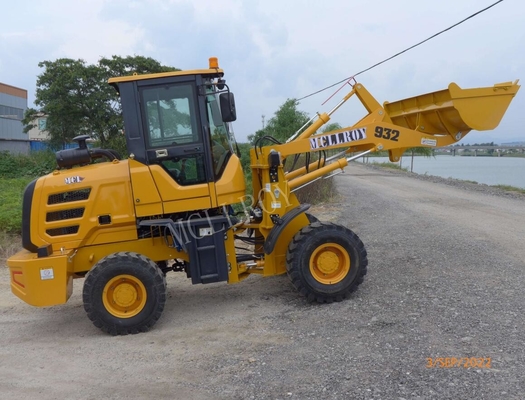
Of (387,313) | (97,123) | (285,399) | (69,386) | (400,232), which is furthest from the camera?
(97,123)

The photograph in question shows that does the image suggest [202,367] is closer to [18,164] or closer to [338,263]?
[338,263]

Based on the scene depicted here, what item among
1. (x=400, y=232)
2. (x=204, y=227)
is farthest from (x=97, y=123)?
(x=204, y=227)

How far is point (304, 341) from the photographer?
205 inches

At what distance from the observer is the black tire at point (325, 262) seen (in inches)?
245

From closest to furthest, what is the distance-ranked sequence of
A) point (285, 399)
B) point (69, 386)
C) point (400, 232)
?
1. point (285, 399)
2. point (69, 386)
3. point (400, 232)

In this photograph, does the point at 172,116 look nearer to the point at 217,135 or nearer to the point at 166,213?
the point at 217,135

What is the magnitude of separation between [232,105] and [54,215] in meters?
2.38

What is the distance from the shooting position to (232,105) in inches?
231

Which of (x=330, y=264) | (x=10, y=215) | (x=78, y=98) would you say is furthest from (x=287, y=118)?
(x=330, y=264)

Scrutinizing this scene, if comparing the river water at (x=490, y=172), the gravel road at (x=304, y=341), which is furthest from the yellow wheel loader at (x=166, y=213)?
the river water at (x=490, y=172)

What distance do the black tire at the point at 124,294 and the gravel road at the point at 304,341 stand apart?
0.66 ft

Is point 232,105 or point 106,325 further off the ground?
point 232,105

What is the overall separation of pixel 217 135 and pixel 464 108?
9.80 feet

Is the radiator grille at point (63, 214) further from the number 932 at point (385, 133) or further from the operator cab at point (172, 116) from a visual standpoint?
the number 932 at point (385, 133)
